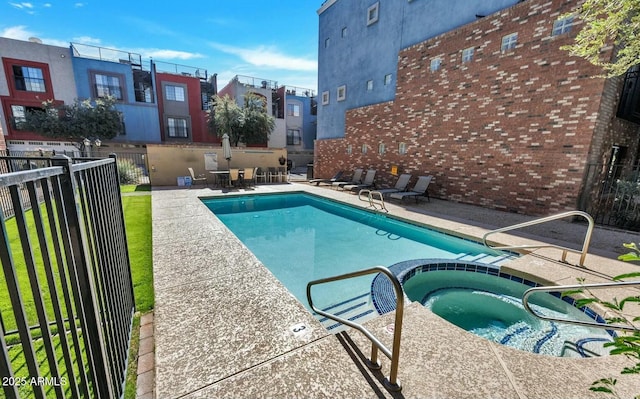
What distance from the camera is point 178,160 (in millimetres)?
13188

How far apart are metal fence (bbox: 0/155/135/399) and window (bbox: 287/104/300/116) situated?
29255mm

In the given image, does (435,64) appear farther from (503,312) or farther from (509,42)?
(503,312)

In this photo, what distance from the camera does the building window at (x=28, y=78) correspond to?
65.1 feet

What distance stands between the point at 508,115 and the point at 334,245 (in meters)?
7.25

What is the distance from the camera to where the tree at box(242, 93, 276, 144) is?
79.9ft

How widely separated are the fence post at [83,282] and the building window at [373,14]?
1659cm

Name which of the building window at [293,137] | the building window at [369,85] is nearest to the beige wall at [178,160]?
the building window at [369,85]

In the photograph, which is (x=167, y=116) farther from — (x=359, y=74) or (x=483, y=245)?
(x=483, y=245)

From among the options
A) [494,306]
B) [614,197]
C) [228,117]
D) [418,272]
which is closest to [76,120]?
[228,117]

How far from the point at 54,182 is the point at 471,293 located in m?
5.37

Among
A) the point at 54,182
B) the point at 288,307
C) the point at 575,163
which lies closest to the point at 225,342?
the point at 288,307

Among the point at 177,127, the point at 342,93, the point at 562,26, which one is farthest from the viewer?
the point at 177,127

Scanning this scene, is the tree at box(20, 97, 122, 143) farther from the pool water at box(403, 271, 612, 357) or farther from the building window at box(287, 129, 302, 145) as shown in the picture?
the pool water at box(403, 271, 612, 357)

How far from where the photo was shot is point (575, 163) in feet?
24.2
